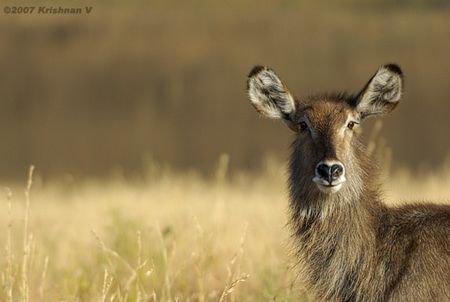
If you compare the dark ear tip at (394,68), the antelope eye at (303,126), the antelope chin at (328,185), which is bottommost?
the antelope chin at (328,185)

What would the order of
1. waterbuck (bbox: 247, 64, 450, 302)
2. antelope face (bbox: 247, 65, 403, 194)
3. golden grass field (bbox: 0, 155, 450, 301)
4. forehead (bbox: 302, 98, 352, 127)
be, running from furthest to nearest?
1. golden grass field (bbox: 0, 155, 450, 301)
2. forehead (bbox: 302, 98, 352, 127)
3. antelope face (bbox: 247, 65, 403, 194)
4. waterbuck (bbox: 247, 64, 450, 302)

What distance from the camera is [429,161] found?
26.8 meters

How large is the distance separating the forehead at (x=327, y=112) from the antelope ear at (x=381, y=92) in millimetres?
145

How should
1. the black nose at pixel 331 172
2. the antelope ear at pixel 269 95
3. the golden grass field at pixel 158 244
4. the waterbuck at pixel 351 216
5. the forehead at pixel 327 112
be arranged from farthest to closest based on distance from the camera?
the golden grass field at pixel 158 244 < the antelope ear at pixel 269 95 < the forehead at pixel 327 112 < the black nose at pixel 331 172 < the waterbuck at pixel 351 216

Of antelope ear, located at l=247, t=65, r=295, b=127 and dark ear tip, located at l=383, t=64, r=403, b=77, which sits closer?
dark ear tip, located at l=383, t=64, r=403, b=77

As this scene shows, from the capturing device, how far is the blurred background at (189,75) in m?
30.2

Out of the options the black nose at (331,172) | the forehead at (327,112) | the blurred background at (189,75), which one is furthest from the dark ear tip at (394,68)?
the blurred background at (189,75)

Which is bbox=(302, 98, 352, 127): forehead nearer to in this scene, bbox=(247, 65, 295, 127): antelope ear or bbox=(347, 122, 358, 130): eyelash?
bbox=(347, 122, 358, 130): eyelash

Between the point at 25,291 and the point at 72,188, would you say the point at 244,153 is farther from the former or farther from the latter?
the point at 25,291

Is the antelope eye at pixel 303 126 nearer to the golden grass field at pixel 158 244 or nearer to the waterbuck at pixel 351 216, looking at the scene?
the waterbuck at pixel 351 216

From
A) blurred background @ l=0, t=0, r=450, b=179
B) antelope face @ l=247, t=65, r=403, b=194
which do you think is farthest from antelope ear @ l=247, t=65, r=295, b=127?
blurred background @ l=0, t=0, r=450, b=179

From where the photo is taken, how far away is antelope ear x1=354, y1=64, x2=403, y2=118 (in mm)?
7914

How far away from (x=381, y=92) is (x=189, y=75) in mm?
25949

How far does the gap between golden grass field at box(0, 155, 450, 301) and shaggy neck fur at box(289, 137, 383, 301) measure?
320mm
